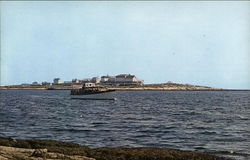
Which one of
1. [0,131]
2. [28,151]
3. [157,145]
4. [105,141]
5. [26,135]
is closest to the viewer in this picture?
[28,151]

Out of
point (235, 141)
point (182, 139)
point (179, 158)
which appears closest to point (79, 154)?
point (179, 158)

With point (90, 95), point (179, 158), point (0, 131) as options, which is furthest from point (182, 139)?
point (90, 95)

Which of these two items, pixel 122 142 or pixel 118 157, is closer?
pixel 118 157

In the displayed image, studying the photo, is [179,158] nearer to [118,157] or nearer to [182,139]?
[118,157]

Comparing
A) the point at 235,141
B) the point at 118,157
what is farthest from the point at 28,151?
the point at 235,141

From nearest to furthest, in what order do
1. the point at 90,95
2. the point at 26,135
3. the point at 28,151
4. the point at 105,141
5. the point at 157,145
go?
the point at 28,151
the point at 157,145
the point at 105,141
the point at 26,135
the point at 90,95

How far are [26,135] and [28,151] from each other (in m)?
12.9

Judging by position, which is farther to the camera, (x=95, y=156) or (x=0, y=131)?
(x=0, y=131)

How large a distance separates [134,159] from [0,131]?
1847cm

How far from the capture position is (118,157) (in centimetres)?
1358

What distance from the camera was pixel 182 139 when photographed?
2334cm

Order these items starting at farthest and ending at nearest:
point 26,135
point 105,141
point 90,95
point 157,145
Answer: point 90,95 < point 26,135 < point 105,141 < point 157,145

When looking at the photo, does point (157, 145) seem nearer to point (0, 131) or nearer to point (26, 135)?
point (26, 135)

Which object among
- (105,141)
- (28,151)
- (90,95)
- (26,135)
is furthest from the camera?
(90,95)
